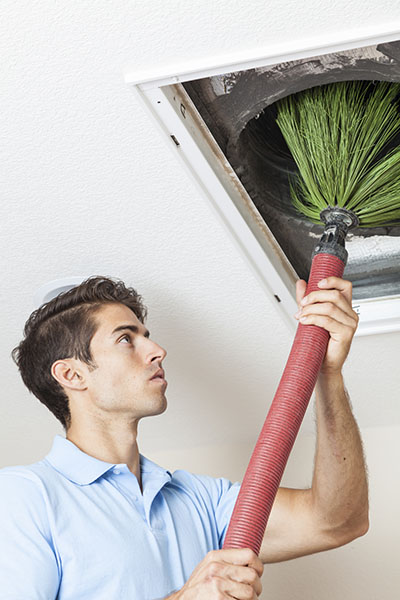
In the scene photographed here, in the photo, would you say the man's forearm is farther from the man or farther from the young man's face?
the young man's face

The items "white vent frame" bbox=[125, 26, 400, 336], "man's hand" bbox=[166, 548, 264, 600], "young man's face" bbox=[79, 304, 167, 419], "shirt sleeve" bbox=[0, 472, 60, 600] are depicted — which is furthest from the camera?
"young man's face" bbox=[79, 304, 167, 419]

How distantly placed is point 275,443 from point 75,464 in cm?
55

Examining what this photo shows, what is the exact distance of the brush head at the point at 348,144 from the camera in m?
1.41

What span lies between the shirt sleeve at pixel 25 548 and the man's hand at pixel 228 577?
336 mm

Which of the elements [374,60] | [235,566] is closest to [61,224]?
[374,60]

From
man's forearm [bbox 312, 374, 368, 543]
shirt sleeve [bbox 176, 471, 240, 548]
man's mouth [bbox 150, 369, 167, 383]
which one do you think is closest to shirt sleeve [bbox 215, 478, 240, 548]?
shirt sleeve [bbox 176, 471, 240, 548]

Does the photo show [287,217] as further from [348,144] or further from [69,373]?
[69,373]

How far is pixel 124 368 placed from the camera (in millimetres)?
1685

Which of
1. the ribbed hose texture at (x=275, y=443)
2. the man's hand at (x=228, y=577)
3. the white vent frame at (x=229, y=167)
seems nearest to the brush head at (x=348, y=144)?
the white vent frame at (x=229, y=167)

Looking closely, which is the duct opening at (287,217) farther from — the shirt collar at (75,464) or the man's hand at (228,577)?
the man's hand at (228,577)

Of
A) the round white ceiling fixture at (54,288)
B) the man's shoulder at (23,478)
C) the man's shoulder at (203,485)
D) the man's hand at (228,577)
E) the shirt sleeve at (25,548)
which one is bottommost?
the man's hand at (228,577)

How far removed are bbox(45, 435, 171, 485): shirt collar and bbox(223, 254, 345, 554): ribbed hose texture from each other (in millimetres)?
466

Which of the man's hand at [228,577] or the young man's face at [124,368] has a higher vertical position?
the young man's face at [124,368]

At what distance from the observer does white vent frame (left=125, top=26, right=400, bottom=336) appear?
3.96ft
